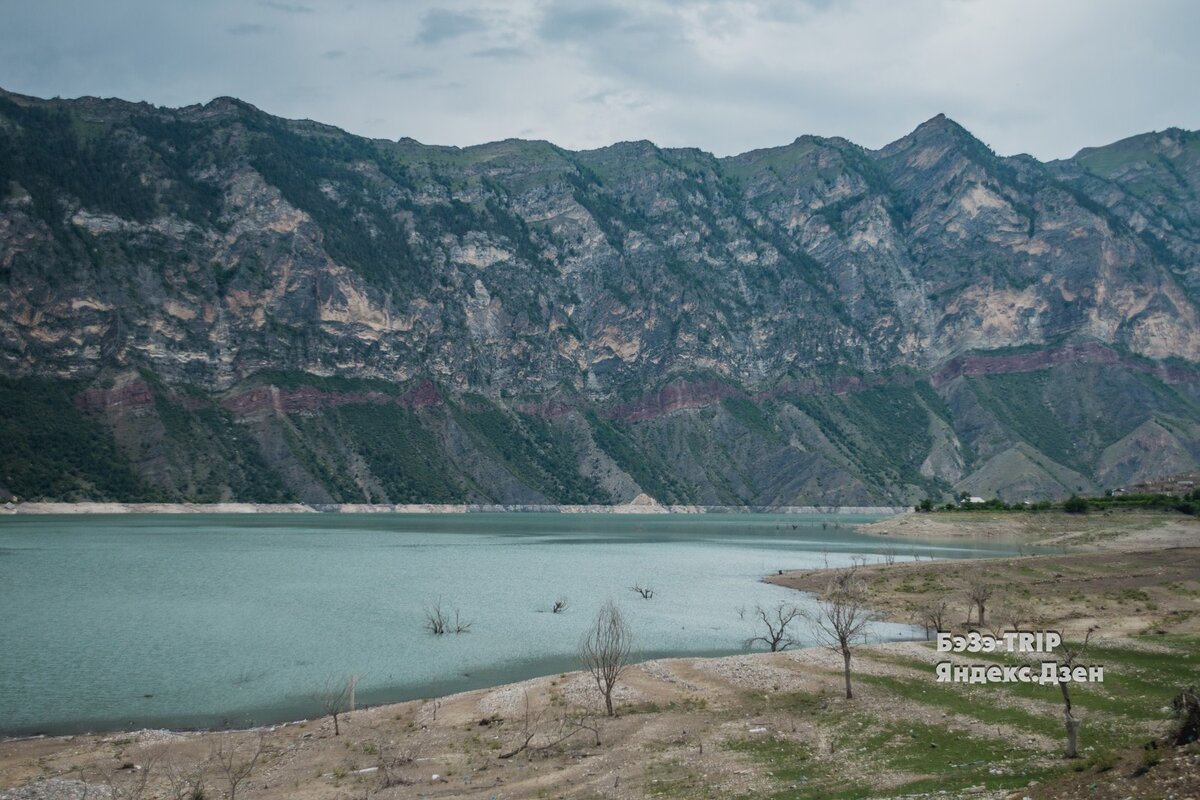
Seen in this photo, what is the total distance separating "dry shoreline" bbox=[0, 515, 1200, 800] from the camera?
1048 inches

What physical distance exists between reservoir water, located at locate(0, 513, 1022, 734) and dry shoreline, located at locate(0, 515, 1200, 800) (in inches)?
212

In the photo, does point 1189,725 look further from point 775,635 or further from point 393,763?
point 775,635

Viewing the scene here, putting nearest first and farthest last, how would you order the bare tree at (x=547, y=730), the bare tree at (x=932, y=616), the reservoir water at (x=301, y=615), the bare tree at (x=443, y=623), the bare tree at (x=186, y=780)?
the bare tree at (x=186, y=780) → the bare tree at (x=547, y=730) → the reservoir water at (x=301, y=615) → the bare tree at (x=932, y=616) → the bare tree at (x=443, y=623)

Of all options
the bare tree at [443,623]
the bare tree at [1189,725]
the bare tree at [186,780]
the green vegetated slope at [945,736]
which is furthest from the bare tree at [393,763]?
the bare tree at [443,623]

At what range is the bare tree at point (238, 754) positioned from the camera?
30.4 meters

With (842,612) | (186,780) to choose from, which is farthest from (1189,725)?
(842,612)

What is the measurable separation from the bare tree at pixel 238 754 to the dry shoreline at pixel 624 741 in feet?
1.14

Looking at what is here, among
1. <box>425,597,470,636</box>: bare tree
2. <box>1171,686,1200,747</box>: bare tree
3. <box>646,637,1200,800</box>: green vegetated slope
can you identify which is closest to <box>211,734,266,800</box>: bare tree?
<box>646,637,1200,800</box>: green vegetated slope

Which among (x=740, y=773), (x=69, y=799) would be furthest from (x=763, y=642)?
(x=69, y=799)

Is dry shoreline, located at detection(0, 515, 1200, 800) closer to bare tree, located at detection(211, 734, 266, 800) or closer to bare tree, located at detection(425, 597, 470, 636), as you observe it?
bare tree, located at detection(211, 734, 266, 800)

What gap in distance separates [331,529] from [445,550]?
53024mm

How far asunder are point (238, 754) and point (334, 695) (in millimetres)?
9315

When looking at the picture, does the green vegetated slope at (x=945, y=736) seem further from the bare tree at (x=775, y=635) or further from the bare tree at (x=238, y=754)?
the bare tree at (x=238, y=754)

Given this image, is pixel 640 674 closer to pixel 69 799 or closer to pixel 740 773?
pixel 740 773
